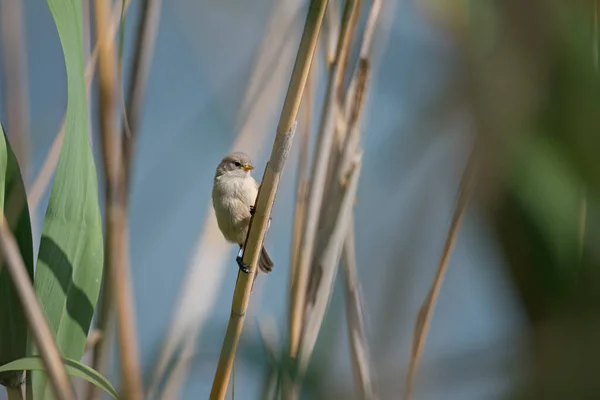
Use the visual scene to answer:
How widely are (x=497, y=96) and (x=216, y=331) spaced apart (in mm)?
577

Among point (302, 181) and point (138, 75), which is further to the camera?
point (302, 181)

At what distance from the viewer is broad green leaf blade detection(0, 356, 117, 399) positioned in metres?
0.77

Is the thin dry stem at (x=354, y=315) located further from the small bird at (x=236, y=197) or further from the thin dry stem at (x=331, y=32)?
the small bird at (x=236, y=197)

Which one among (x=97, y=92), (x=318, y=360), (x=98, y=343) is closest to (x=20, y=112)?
(x=97, y=92)

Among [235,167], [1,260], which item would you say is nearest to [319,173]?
[1,260]

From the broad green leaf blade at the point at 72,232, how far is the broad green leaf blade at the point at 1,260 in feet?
0.11

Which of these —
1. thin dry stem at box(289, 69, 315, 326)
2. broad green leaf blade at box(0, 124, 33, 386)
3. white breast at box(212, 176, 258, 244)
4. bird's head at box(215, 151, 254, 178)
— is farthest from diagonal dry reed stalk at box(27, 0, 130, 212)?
bird's head at box(215, 151, 254, 178)

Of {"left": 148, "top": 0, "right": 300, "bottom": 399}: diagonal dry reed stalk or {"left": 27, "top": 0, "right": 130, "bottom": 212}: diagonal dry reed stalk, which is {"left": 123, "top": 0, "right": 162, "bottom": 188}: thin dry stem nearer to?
{"left": 27, "top": 0, "right": 130, "bottom": 212}: diagonal dry reed stalk

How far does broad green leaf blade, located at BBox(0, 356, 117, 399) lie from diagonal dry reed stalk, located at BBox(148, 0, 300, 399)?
24cm

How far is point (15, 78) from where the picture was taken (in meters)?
1.20

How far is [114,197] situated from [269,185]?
0.29m

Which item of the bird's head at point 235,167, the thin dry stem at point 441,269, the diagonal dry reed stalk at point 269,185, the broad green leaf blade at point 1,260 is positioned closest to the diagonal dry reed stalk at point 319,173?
the diagonal dry reed stalk at point 269,185

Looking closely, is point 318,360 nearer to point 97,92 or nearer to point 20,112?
point 97,92

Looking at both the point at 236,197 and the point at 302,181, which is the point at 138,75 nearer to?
the point at 302,181
